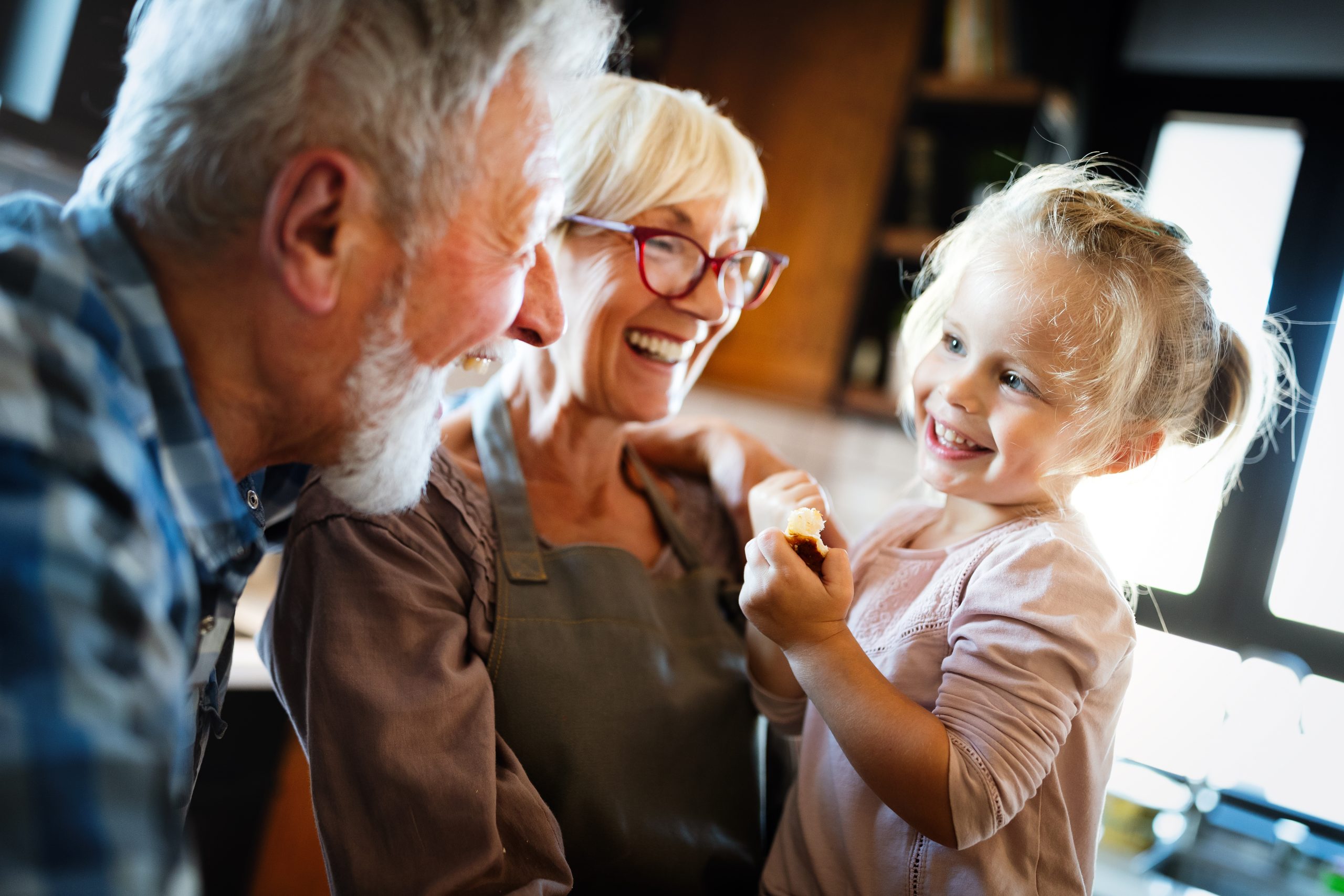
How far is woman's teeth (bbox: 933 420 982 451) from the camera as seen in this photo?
1.15 m

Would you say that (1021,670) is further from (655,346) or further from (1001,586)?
(655,346)

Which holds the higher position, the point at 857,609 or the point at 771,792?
the point at 857,609

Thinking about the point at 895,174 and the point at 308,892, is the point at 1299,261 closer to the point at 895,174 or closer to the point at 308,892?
the point at 895,174

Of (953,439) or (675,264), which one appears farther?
(675,264)

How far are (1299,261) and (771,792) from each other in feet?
7.19

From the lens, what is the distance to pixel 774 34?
116 inches

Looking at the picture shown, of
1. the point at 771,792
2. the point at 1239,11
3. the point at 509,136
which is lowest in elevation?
the point at 771,792

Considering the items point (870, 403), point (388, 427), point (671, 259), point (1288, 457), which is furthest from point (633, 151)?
point (1288, 457)

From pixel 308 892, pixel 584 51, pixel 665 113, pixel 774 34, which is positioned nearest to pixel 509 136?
pixel 584 51

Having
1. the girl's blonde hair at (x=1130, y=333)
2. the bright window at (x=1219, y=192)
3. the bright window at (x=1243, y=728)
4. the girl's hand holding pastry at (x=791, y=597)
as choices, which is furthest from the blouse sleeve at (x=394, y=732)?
the bright window at (x=1243, y=728)

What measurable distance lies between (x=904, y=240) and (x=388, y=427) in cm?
215

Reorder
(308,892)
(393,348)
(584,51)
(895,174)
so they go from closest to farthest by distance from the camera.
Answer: (393,348), (584,51), (308,892), (895,174)

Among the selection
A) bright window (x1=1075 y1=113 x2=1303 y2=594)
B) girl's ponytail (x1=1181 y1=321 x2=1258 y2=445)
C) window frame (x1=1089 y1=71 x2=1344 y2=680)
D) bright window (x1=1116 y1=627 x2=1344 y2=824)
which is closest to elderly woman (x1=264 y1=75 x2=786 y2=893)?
girl's ponytail (x1=1181 y1=321 x2=1258 y2=445)

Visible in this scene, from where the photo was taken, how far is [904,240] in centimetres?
269
